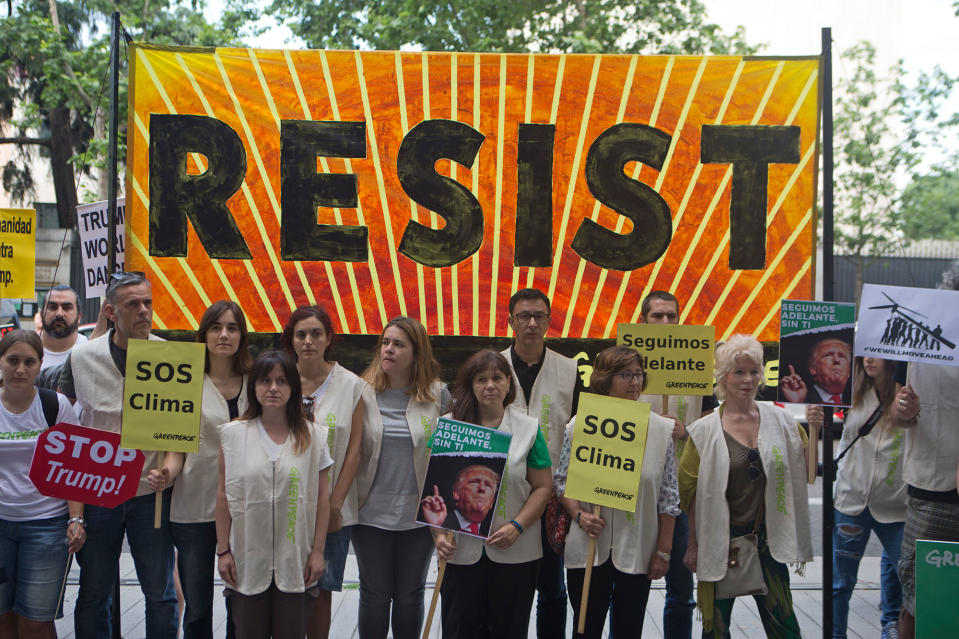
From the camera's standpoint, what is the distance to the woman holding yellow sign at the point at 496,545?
150 inches

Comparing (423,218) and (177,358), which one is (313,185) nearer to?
(423,218)

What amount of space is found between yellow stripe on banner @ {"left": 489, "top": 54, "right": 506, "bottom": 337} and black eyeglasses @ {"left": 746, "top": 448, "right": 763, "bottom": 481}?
6.07 ft

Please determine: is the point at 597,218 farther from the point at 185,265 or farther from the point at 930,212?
the point at 930,212

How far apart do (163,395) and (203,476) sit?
444 mm

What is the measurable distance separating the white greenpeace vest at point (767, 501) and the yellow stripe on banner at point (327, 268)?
2.31 meters

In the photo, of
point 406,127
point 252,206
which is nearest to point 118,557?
point 252,206

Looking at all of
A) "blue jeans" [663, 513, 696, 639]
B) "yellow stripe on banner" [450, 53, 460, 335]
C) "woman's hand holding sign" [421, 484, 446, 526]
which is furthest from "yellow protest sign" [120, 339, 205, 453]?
"blue jeans" [663, 513, 696, 639]

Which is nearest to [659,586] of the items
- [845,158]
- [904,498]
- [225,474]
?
[904,498]

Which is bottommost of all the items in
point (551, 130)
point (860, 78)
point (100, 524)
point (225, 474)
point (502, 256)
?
point (100, 524)

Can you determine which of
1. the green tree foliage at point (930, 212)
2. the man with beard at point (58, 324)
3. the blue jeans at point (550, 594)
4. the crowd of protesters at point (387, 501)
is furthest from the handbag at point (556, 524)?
the green tree foliage at point (930, 212)

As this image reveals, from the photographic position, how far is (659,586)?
591cm

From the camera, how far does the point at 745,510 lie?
4035 millimetres

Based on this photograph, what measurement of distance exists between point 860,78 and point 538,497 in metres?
19.3

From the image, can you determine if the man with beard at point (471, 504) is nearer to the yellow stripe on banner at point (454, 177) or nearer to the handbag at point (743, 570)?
the handbag at point (743, 570)
